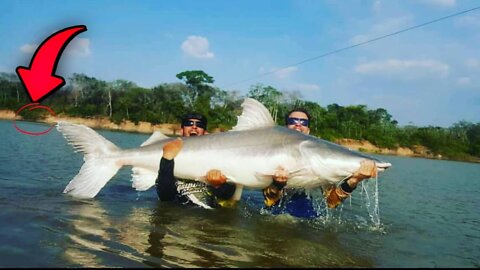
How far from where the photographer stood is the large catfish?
5195 mm

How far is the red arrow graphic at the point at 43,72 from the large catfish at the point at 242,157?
964mm

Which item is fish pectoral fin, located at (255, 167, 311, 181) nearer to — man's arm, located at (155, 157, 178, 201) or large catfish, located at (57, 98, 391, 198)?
large catfish, located at (57, 98, 391, 198)

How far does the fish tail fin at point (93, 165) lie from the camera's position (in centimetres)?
607

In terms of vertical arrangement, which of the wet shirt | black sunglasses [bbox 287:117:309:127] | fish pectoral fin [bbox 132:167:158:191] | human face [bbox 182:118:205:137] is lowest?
the wet shirt

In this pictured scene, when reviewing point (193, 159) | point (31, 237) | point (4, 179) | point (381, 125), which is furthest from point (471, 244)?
point (381, 125)

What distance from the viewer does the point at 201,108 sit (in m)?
60.8

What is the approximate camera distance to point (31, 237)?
4.54m

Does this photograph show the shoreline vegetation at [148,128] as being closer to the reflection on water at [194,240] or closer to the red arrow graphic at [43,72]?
the red arrow graphic at [43,72]

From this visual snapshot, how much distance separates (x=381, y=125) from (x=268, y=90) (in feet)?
63.5

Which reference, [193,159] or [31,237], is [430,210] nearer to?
Answer: [193,159]

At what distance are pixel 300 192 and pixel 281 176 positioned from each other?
48.1 inches

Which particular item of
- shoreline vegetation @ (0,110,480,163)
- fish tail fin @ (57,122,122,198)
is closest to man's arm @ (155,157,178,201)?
fish tail fin @ (57,122,122,198)

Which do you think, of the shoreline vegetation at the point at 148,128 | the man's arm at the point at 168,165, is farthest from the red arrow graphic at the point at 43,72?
the shoreline vegetation at the point at 148,128

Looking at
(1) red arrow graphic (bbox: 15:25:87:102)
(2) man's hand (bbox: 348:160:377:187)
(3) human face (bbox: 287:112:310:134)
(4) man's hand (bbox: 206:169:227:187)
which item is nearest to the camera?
(2) man's hand (bbox: 348:160:377:187)
